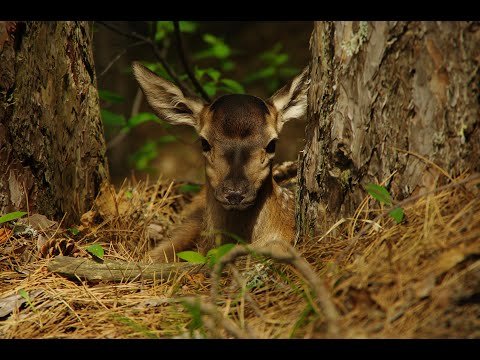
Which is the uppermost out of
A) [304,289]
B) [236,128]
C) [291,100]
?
[291,100]

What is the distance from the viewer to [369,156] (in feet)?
11.8

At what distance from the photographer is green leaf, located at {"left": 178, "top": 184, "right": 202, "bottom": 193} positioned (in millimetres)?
6766

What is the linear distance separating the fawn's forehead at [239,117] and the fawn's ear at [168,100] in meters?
0.34

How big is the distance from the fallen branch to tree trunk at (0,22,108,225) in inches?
33.4

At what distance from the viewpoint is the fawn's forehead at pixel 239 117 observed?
15.4 feet

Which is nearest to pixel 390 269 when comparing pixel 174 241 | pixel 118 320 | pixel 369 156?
pixel 369 156

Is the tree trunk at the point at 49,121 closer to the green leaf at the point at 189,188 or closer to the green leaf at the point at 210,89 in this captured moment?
the green leaf at the point at 189,188

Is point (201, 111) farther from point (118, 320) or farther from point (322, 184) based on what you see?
point (118, 320)

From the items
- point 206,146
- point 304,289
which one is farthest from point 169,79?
point 304,289

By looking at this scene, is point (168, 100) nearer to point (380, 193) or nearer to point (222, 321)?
point (380, 193)

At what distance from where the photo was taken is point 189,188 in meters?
6.78

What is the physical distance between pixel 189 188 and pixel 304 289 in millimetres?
3865

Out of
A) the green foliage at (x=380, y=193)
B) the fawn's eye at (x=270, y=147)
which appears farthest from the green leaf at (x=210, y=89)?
the green foliage at (x=380, y=193)
